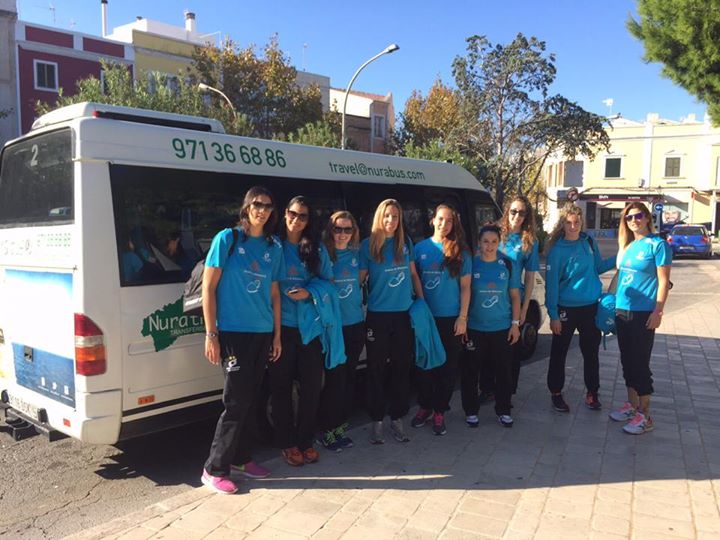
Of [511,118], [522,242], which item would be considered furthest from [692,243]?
[522,242]

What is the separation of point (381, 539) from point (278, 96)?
2340 cm

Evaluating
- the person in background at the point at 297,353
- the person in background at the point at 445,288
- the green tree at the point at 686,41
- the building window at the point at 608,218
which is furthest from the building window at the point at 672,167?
the person in background at the point at 297,353

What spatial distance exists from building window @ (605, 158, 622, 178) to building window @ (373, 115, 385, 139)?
17599 millimetres

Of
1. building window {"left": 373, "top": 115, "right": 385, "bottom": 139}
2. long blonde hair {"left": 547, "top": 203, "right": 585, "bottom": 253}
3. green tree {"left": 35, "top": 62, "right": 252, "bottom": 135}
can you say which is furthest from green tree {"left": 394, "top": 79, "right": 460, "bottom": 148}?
long blonde hair {"left": 547, "top": 203, "right": 585, "bottom": 253}

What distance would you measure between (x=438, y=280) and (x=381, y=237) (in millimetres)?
628

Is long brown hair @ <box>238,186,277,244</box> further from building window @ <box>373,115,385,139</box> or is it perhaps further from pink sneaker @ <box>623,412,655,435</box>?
building window @ <box>373,115,385,139</box>

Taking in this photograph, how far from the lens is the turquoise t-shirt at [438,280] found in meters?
4.51

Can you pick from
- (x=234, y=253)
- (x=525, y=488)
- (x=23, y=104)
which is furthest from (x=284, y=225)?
(x=23, y=104)

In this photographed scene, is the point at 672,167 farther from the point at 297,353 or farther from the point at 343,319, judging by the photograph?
the point at 297,353

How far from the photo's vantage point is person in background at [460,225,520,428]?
15.3ft

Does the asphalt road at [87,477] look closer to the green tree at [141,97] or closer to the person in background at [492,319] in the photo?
the person in background at [492,319]

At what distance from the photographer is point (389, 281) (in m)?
4.27

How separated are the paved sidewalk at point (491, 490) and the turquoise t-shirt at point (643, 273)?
111cm

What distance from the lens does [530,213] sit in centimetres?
496
